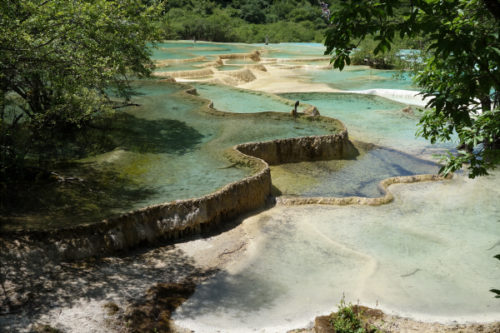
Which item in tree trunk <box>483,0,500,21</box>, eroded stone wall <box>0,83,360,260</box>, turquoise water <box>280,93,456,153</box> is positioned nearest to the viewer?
tree trunk <box>483,0,500,21</box>

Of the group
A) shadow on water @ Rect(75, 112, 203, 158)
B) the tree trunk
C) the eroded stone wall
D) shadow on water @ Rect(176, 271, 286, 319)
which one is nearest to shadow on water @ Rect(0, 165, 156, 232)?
the eroded stone wall

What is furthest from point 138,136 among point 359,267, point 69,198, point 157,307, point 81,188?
point 359,267

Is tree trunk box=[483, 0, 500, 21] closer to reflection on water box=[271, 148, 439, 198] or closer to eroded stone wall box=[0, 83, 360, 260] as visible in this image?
eroded stone wall box=[0, 83, 360, 260]

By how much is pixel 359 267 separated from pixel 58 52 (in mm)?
6491

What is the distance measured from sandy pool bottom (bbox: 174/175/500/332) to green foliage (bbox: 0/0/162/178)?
4.39m

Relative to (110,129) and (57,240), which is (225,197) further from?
(110,129)

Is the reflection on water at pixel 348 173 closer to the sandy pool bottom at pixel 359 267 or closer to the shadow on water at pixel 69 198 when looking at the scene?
the sandy pool bottom at pixel 359 267

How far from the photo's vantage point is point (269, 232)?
9.05 meters

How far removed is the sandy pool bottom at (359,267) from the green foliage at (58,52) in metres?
4.39

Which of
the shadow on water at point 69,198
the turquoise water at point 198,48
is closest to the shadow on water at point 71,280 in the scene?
the shadow on water at point 69,198

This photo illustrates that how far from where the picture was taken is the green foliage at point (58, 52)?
7.25 metres

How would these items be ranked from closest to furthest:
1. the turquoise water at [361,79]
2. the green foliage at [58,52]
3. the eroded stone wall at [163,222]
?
the eroded stone wall at [163,222], the green foliage at [58,52], the turquoise water at [361,79]

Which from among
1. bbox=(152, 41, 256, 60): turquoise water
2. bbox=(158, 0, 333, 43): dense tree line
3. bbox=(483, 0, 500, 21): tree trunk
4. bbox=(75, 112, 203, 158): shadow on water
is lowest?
bbox=(75, 112, 203, 158): shadow on water

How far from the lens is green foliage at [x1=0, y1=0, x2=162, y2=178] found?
7.25 meters
